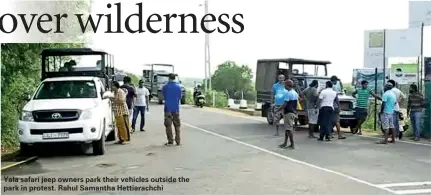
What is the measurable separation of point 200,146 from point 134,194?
583 centimetres

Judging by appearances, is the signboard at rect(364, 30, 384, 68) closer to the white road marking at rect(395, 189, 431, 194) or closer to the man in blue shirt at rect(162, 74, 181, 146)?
the man in blue shirt at rect(162, 74, 181, 146)

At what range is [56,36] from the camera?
1677 cm

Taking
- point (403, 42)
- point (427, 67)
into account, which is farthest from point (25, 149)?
point (403, 42)

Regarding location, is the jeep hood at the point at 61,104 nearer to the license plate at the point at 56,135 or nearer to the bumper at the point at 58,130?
the bumper at the point at 58,130

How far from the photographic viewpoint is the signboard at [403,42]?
20812 mm

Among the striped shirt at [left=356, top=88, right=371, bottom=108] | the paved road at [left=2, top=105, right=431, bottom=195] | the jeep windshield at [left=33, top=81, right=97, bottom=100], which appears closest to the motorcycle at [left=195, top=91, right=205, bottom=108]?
the striped shirt at [left=356, top=88, right=371, bottom=108]

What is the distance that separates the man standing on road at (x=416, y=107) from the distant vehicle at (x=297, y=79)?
2.68 metres

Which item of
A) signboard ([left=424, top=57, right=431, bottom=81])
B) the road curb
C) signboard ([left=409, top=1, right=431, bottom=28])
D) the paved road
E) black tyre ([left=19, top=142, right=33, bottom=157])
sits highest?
signboard ([left=409, top=1, right=431, bottom=28])

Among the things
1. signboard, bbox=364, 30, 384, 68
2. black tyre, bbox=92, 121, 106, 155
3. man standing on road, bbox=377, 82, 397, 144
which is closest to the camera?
black tyre, bbox=92, 121, 106, 155

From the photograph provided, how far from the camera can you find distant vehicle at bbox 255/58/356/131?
63.0ft

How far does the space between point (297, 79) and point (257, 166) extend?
408 inches

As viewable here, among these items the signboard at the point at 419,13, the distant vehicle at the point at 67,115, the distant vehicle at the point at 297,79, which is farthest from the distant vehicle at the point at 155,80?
the distant vehicle at the point at 67,115

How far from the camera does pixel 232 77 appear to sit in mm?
59594

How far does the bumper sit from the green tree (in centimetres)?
4678
